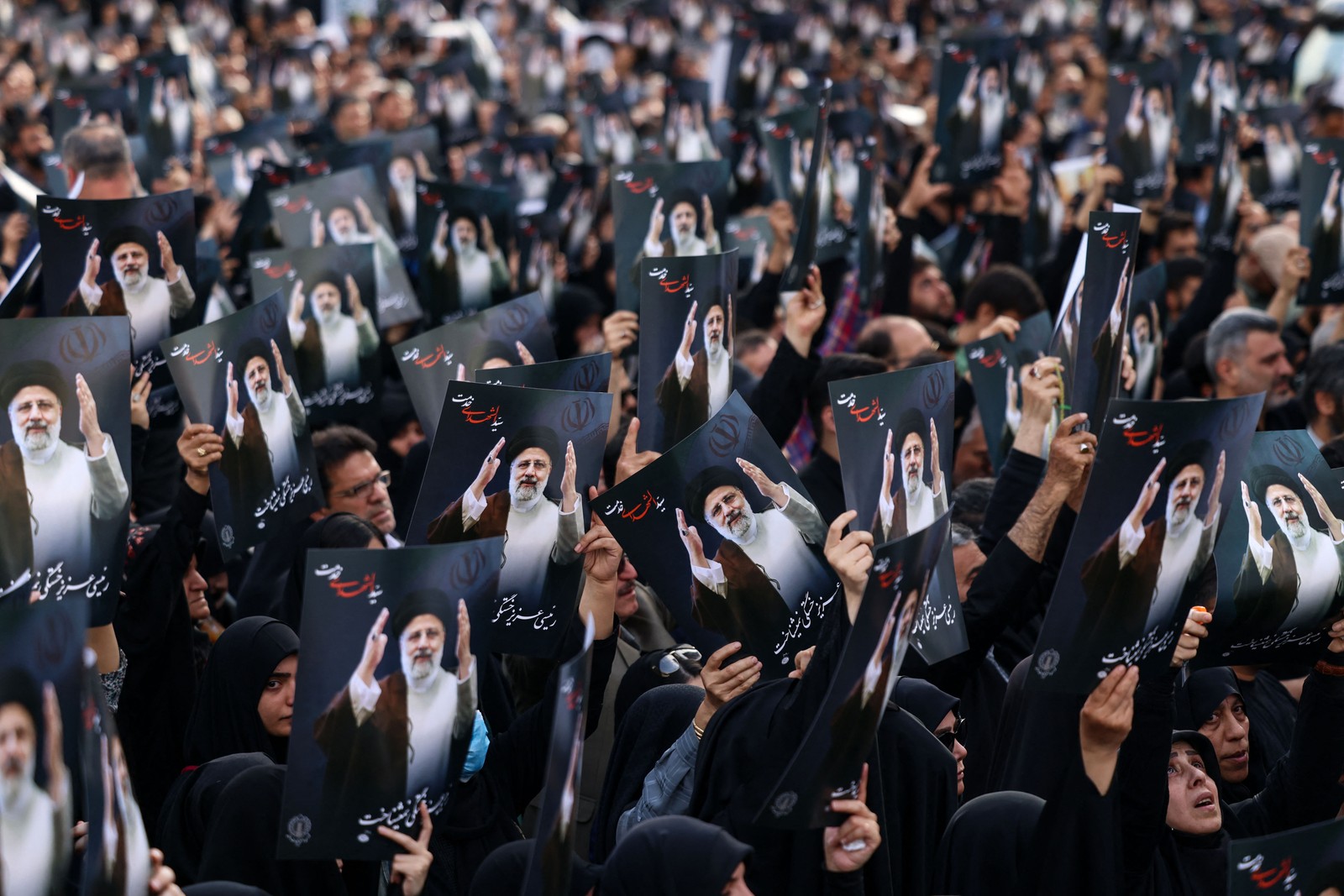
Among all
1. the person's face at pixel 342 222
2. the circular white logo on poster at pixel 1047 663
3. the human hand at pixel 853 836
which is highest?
the circular white logo on poster at pixel 1047 663

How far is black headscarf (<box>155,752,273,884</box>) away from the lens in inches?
147

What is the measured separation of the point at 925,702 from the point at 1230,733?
920 mm

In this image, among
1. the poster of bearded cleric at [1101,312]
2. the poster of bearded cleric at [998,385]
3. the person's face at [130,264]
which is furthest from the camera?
the poster of bearded cleric at [998,385]

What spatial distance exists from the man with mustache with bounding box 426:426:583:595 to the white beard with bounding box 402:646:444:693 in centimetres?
67

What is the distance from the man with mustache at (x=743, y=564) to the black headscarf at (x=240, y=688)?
1.02 m

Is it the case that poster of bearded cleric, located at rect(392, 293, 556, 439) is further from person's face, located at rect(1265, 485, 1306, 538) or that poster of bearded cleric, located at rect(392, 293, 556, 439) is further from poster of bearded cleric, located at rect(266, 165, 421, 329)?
person's face, located at rect(1265, 485, 1306, 538)

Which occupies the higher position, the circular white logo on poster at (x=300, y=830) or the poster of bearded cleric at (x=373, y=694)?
the poster of bearded cleric at (x=373, y=694)

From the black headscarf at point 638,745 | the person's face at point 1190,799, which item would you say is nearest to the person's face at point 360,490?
the black headscarf at point 638,745

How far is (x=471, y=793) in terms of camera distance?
392 cm

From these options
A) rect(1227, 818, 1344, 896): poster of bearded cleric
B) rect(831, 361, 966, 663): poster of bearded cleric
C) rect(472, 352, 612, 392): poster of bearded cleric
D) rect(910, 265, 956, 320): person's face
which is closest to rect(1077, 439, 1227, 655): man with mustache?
rect(1227, 818, 1344, 896): poster of bearded cleric

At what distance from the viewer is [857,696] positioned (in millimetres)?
3182

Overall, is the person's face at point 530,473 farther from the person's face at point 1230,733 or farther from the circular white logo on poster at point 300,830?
the person's face at point 1230,733

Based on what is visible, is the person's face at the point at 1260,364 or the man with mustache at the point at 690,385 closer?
the man with mustache at the point at 690,385

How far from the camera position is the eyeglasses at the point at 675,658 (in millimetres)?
4281
